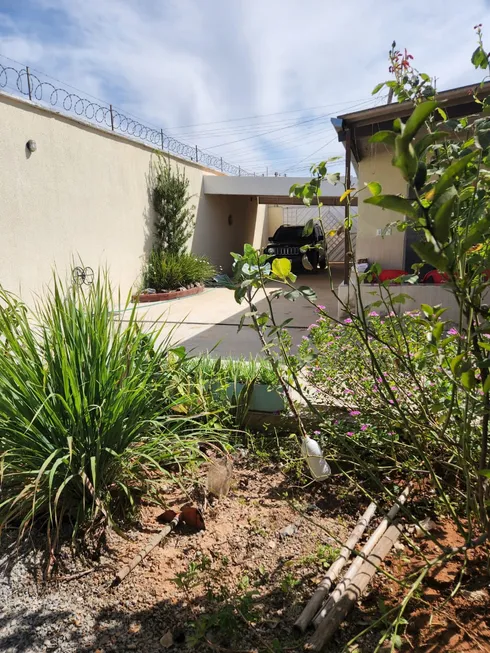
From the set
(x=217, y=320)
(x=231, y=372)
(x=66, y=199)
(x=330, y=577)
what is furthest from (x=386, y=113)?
(x=330, y=577)

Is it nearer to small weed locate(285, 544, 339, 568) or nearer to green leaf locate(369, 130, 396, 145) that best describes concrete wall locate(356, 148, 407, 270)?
small weed locate(285, 544, 339, 568)

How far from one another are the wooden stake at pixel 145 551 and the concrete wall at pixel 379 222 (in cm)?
662

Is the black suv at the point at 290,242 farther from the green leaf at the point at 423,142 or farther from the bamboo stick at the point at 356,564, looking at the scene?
the green leaf at the point at 423,142

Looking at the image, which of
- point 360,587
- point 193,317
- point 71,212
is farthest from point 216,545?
point 71,212

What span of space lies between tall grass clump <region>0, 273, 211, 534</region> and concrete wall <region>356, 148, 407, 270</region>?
6.43m

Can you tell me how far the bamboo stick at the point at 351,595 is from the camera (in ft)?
4.76

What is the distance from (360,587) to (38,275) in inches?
298

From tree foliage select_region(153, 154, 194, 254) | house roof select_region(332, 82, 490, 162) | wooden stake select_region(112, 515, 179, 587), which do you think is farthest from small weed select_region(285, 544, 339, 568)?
tree foliage select_region(153, 154, 194, 254)

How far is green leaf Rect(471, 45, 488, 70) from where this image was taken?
1.37 metres

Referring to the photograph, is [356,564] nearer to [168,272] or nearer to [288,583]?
[288,583]

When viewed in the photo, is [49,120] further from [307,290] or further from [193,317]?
[307,290]

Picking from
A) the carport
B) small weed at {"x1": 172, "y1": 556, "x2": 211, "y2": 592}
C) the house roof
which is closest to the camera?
small weed at {"x1": 172, "y1": 556, "x2": 211, "y2": 592}

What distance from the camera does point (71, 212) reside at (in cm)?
853

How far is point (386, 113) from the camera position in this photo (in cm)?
650
